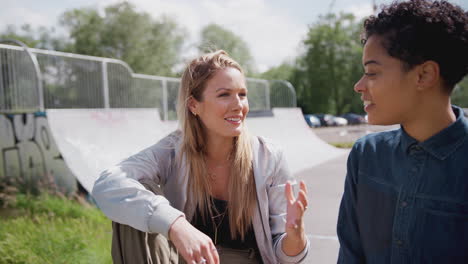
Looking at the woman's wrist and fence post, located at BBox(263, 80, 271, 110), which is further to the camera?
fence post, located at BBox(263, 80, 271, 110)

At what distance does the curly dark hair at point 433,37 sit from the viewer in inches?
53.9

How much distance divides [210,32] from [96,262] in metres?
46.1

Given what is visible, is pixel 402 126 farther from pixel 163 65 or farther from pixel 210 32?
pixel 210 32

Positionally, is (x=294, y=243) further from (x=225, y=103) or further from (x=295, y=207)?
(x=225, y=103)

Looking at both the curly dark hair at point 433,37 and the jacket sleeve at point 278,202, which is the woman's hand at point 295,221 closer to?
the jacket sleeve at point 278,202

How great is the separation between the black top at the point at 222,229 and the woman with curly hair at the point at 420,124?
2.79 ft

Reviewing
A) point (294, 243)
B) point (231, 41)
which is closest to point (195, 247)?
point (294, 243)

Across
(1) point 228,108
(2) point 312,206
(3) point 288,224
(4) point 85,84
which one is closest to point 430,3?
(3) point 288,224

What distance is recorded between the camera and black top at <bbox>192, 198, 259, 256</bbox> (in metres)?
2.22

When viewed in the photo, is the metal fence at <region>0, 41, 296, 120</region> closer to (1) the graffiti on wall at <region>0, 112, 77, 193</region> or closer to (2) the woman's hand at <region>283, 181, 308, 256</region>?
(1) the graffiti on wall at <region>0, 112, 77, 193</region>

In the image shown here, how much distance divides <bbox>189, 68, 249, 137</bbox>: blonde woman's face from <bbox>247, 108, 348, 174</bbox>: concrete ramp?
6.67 meters

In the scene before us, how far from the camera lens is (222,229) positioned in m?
2.25

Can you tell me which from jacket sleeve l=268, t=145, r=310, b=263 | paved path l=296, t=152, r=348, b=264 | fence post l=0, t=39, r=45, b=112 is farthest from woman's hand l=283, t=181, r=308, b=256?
fence post l=0, t=39, r=45, b=112

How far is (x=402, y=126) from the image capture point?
1.51m
